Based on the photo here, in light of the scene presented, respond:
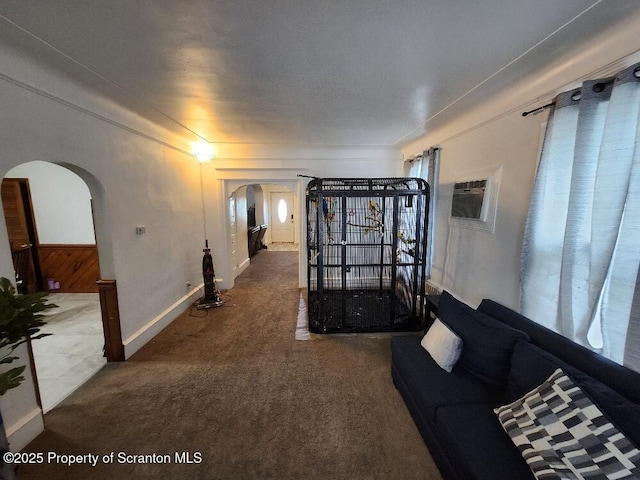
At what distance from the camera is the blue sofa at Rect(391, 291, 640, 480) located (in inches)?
47.8

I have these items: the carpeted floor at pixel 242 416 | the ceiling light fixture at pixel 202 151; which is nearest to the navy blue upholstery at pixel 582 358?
the carpeted floor at pixel 242 416

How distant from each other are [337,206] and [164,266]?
262 cm

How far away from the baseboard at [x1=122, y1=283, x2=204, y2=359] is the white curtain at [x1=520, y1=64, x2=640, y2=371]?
377 centimetres

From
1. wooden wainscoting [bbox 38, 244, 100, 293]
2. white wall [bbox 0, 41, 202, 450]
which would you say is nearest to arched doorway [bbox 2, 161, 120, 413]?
wooden wainscoting [bbox 38, 244, 100, 293]

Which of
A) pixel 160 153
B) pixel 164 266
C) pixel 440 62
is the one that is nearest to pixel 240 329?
pixel 164 266

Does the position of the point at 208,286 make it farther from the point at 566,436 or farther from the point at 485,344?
the point at 566,436

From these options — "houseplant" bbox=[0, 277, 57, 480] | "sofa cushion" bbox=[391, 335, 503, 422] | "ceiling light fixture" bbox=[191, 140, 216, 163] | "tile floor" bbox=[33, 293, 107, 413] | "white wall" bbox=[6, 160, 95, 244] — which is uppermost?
"ceiling light fixture" bbox=[191, 140, 216, 163]

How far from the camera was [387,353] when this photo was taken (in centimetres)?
285

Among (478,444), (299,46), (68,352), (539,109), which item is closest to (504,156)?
(539,109)

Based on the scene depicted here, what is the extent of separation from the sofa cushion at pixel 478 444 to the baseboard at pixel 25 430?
2.70 m

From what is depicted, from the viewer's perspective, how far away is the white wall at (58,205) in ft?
14.4

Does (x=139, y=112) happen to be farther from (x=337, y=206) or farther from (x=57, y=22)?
(x=337, y=206)

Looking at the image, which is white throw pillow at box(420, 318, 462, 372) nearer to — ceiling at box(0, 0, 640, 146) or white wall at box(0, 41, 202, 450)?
ceiling at box(0, 0, 640, 146)

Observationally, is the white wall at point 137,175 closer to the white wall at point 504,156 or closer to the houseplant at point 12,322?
the houseplant at point 12,322
